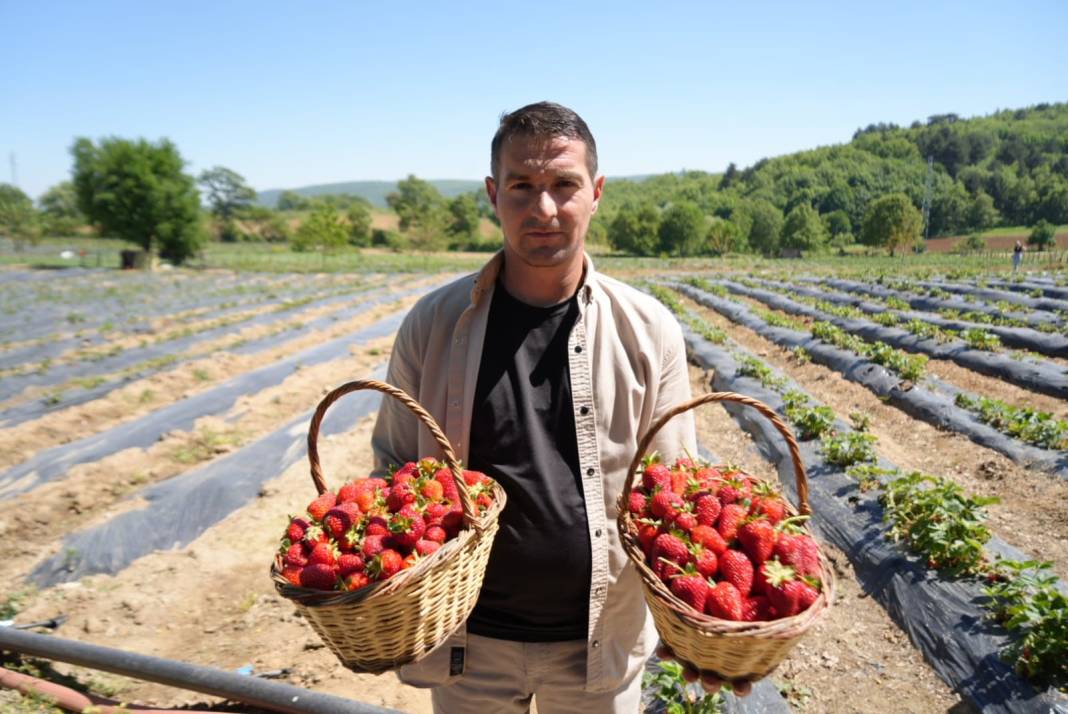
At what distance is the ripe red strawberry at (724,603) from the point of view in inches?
55.7

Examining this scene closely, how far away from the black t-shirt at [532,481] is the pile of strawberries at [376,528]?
145 millimetres

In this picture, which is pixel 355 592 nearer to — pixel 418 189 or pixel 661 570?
pixel 661 570

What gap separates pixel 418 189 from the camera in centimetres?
9894

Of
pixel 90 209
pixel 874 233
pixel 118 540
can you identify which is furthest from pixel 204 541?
pixel 874 233

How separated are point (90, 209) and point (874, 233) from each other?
63006 mm

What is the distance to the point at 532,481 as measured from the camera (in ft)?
5.83

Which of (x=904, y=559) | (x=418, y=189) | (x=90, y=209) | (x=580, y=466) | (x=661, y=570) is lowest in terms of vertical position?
(x=904, y=559)

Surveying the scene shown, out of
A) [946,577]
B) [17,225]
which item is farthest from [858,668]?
[17,225]

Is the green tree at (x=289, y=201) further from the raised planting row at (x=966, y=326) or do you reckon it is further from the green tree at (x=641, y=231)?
the raised planting row at (x=966, y=326)

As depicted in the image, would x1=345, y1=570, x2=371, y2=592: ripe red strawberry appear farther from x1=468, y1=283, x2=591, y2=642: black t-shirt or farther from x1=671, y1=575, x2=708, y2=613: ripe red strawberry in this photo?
x1=671, y1=575, x2=708, y2=613: ripe red strawberry

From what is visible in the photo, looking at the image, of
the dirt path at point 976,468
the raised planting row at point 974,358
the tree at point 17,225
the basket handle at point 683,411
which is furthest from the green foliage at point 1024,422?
the tree at point 17,225

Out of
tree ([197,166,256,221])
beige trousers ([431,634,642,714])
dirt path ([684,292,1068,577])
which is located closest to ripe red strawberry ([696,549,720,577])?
beige trousers ([431,634,642,714])

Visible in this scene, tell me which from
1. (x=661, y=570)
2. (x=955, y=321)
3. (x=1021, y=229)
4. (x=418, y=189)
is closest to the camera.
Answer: (x=661, y=570)

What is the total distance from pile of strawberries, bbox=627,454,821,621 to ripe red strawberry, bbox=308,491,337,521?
33.6 inches
